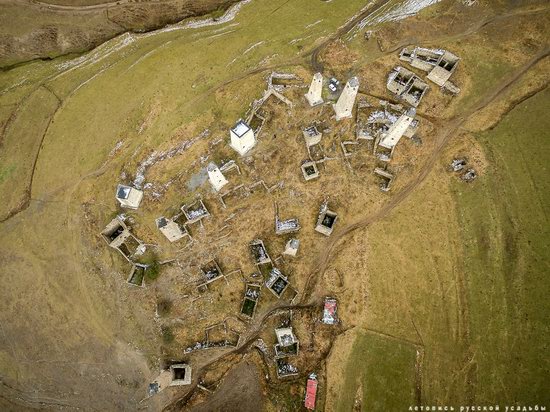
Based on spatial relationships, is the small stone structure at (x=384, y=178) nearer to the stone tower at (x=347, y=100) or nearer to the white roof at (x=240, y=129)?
the stone tower at (x=347, y=100)

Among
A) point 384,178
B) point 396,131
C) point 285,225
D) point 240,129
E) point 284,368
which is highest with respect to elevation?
point 240,129

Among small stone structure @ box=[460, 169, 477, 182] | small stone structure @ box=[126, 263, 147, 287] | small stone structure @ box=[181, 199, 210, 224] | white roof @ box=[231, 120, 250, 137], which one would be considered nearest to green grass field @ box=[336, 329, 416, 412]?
small stone structure @ box=[460, 169, 477, 182]

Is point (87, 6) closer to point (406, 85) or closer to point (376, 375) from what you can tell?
point (406, 85)

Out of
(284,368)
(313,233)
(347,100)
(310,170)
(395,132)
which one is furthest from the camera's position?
(310,170)

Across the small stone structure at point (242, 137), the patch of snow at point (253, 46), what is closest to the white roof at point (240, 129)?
the small stone structure at point (242, 137)

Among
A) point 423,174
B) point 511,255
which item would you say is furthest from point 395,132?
point 511,255

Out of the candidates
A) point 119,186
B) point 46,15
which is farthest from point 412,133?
point 46,15

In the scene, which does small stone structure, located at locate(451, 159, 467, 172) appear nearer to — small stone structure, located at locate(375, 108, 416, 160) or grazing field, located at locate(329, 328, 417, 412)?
small stone structure, located at locate(375, 108, 416, 160)
